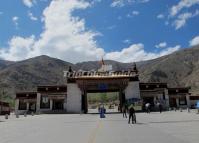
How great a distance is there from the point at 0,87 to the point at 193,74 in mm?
99960

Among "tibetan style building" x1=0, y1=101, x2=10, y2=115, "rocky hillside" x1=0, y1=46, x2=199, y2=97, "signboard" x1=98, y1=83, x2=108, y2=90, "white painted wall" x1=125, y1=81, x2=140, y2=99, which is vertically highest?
"rocky hillside" x1=0, y1=46, x2=199, y2=97

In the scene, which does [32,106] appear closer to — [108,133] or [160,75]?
[108,133]

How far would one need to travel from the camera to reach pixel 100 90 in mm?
61438

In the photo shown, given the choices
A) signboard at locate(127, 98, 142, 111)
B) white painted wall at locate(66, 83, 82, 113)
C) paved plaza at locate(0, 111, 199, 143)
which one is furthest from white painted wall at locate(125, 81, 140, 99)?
paved plaza at locate(0, 111, 199, 143)

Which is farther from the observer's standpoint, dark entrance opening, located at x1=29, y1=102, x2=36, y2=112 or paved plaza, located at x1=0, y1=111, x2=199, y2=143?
dark entrance opening, located at x1=29, y1=102, x2=36, y2=112

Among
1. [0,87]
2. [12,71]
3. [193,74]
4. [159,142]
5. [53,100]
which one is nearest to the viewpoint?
[159,142]

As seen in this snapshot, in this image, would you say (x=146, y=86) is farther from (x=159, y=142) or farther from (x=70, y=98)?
(x=159, y=142)

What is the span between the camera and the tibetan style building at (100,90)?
59.8 meters

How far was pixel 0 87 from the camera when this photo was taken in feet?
479

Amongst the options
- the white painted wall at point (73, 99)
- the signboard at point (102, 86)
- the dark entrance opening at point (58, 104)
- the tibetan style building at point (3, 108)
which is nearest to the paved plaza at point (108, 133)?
the signboard at point (102, 86)

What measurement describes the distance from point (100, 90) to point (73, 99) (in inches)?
227

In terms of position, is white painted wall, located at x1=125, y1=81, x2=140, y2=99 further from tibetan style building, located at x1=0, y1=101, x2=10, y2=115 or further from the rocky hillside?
the rocky hillside

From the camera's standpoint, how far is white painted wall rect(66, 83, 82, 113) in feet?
198

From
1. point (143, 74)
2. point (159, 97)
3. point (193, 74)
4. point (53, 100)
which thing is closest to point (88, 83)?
point (53, 100)
